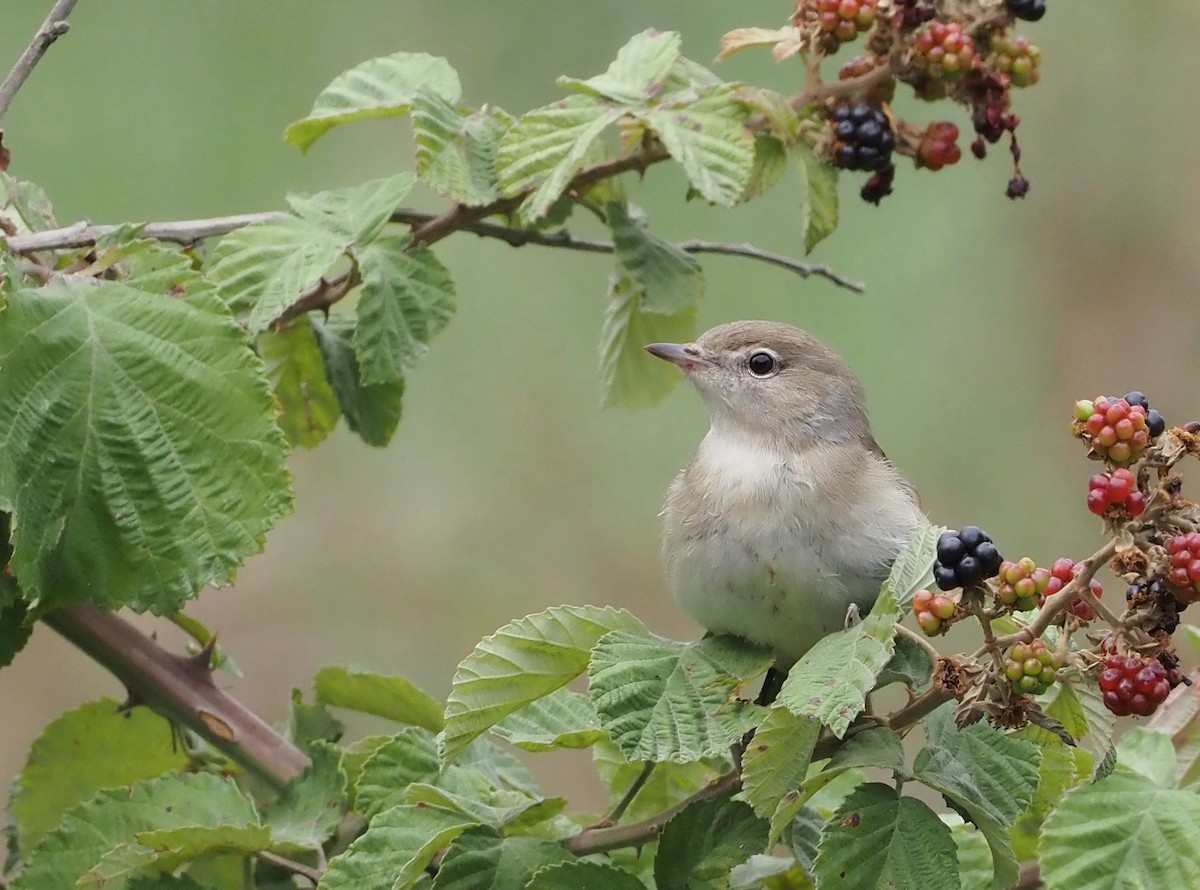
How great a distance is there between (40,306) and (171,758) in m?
0.85

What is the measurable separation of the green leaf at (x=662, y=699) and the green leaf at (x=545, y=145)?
0.70m

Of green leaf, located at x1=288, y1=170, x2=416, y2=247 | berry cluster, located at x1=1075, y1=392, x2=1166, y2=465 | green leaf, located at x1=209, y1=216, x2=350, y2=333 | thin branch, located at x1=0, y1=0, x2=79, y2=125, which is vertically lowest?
berry cluster, located at x1=1075, y1=392, x2=1166, y2=465

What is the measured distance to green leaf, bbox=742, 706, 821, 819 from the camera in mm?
1816

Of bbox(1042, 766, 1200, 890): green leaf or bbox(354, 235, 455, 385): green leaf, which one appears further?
bbox(354, 235, 455, 385): green leaf

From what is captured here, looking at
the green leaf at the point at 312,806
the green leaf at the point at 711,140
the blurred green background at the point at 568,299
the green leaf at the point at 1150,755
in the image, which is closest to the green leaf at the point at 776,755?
the green leaf at the point at 1150,755

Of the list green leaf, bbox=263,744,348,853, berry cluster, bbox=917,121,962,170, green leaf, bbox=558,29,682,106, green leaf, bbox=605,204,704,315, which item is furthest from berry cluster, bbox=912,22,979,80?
green leaf, bbox=263,744,348,853

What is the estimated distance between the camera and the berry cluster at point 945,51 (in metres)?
2.42

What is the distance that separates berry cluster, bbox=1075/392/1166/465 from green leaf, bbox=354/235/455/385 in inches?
42.9

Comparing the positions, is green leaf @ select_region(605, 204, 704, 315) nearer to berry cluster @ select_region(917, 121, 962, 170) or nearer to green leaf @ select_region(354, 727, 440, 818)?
berry cluster @ select_region(917, 121, 962, 170)

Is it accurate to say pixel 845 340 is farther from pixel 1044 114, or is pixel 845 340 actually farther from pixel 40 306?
pixel 40 306

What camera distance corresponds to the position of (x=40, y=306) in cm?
205

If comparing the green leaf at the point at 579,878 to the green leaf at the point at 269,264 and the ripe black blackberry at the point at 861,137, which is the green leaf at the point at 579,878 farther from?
the ripe black blackberry at the point at 861,137

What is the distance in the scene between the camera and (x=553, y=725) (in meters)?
2.17

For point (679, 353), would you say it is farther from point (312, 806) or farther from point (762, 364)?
point (312, 806)
